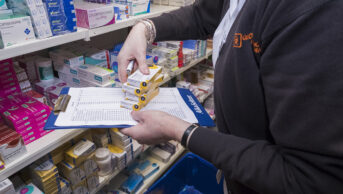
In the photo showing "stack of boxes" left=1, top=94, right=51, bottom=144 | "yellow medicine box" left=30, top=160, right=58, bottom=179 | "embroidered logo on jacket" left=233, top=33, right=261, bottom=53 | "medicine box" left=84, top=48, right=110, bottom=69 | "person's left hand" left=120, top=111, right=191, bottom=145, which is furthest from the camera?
"medicine box" left=84, top=48, right=110, bottom=69

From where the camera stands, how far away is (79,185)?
A: 126 cm

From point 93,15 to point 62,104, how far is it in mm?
484

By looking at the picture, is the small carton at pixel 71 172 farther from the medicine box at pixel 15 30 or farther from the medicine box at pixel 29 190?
the medicine box at pixel 15 30

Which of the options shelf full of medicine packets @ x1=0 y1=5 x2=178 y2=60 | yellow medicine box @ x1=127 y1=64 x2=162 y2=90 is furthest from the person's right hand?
shelf full of medicine packets @ x1=0 y1=5 x2=178 y2=60

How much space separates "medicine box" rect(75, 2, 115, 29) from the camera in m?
1.09

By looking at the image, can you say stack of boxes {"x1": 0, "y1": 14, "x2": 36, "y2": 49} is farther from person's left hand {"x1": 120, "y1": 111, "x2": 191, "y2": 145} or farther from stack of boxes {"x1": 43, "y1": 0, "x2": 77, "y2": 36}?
person's left hand {"x1": 120, "y1": 111, "x2": 191, "y2": 145}

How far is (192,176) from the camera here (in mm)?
2141

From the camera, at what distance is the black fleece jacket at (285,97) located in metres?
0.42

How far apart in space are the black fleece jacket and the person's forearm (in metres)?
0.45

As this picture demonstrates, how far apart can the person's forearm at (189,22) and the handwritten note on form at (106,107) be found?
0.89ft

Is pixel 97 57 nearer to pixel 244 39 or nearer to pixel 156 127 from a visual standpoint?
pixel 156 127

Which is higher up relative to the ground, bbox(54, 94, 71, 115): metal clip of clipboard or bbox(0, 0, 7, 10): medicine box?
bbox(0, 0, 7, 10): medicine box

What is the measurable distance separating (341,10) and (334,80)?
0.12 metres

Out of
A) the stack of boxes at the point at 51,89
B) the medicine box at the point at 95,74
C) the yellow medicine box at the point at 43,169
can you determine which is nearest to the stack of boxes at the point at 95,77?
the medicine box at the point at 95,74
